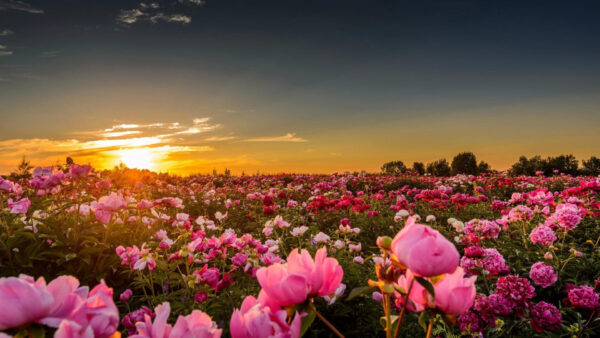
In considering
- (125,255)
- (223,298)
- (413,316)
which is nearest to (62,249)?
(125,255)

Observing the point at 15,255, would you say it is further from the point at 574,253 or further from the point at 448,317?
the point at 574,253

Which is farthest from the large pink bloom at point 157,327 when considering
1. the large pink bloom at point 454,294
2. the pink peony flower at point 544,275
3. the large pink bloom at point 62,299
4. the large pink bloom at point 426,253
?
the pink peony flower at point 544,275

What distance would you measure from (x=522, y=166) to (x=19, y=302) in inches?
1232

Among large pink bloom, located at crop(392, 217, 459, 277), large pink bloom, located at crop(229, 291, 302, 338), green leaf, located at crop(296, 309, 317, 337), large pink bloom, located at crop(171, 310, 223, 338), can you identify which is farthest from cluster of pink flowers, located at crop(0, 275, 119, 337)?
large pink bloom, located at crop(392, 217, 459, 277)

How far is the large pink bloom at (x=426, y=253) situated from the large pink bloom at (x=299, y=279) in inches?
5.8

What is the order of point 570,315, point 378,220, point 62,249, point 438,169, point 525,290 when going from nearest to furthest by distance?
point 525,290 → point 570,315 → point 62,249 → point 378,220 → point 438,169

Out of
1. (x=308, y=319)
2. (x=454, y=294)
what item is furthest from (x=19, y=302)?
(x=454, y=294)

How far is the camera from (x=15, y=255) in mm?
3260

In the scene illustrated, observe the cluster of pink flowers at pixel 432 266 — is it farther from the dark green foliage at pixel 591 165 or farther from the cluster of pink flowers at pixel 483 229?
the dark green foliage at pixel 591 165

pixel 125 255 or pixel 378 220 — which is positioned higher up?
pixel 125 255

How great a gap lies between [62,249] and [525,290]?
4135mm

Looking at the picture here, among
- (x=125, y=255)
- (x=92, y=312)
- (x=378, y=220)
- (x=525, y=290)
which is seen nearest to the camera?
(x=92, y=312)

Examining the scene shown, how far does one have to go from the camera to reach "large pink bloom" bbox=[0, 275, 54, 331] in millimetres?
628

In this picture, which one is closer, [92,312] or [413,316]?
[92,312]
